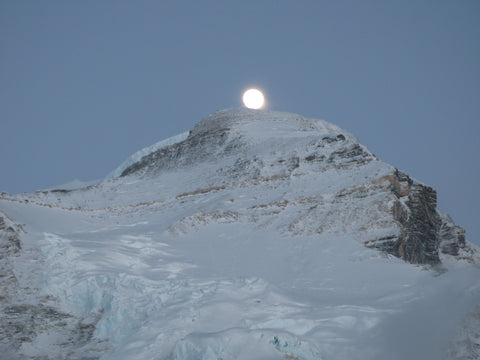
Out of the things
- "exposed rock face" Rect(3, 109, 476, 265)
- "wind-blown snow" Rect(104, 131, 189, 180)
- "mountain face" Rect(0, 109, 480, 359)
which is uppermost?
"wind-blown snow" Rect(104, 131, 189, 180)

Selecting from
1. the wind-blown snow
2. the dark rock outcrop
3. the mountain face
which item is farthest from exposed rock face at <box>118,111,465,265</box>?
the wind-blown snow

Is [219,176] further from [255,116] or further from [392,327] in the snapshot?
[392,327]

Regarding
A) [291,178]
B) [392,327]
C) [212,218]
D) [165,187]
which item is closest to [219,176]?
[165,187]

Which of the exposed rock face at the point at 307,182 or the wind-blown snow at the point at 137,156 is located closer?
the exposed rock face at the point at 307,182

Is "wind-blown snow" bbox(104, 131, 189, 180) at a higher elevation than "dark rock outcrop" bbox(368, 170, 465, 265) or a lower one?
higher

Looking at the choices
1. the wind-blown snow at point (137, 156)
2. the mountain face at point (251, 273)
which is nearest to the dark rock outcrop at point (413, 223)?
the mountain face at point (251, 273)

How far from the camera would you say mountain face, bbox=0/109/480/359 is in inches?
527

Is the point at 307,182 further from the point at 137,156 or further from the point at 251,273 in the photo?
the point at 137,156

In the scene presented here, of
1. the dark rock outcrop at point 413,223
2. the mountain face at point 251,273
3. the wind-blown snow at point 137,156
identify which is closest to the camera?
the mountain face at point 251,273

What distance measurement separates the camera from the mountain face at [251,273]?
13.4 metres

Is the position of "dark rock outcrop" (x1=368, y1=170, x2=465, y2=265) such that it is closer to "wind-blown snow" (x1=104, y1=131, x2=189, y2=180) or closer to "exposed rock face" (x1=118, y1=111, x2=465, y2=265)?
"exposed rock face" (x1=118, y1=111, x2=465, y2=265)

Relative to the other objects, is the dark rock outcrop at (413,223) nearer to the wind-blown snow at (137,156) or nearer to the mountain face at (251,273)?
the mountain face at (251,273)

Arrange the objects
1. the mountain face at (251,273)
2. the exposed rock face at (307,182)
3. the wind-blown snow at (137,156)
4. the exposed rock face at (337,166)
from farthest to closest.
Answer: the wind-blown snow at (137,156)
the exposed rock face at (337,166)
the exposed rock face at (307,182)
the mountain face at (251,273)

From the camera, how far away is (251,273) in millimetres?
20250
